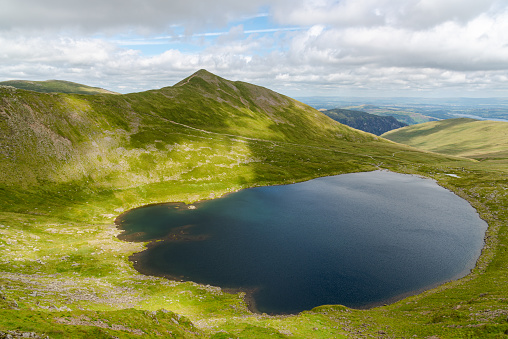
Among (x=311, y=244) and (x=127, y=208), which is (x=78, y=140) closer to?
(x=127, y=208)

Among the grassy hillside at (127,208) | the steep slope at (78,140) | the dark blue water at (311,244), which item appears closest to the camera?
the grassy hillside at (127,208)

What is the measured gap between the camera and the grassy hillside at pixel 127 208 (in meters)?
33.8

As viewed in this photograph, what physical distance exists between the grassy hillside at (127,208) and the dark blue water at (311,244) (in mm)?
4405

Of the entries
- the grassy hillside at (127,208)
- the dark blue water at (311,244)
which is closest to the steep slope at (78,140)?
the grassy hillside at (127,208)

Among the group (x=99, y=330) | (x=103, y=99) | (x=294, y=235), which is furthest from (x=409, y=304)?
(x=103, y=99)

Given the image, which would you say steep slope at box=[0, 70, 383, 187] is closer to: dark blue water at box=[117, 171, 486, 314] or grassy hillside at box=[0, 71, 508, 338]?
grassy hillside at box=[0, 71, 508, 338]

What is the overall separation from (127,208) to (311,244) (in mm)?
68048

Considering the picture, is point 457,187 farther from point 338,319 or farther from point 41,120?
point 41,120

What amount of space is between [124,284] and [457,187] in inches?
6247

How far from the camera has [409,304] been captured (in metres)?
47.6

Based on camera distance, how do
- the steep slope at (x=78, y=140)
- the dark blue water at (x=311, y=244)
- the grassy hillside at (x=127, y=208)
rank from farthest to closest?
1. the steep slope at (x=78, y=140)
2. the dark blue water at (x=311, y=244)
3. the grassy hillside at (x=127, y=208)

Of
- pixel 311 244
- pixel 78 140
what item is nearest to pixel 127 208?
pixel 78 140

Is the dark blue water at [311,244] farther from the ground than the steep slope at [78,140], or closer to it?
closer to it

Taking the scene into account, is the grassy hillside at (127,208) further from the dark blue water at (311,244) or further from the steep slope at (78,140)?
the dark blue water at (311,244)
